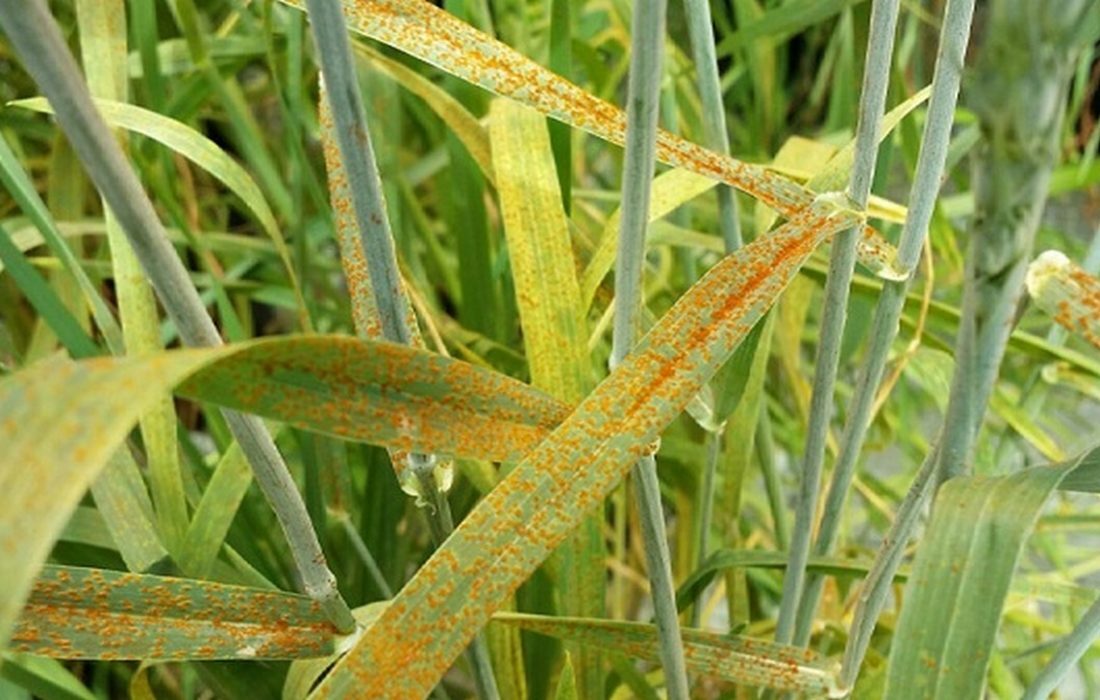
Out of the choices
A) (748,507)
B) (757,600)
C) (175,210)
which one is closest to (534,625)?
(175,210)

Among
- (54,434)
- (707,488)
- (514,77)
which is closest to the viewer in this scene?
(54,434)

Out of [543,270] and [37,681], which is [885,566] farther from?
[37,681]

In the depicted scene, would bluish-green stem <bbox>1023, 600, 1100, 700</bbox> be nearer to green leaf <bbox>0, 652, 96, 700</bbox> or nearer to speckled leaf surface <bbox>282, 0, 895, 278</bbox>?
Answer: speckled leaf surface <bbox>282, 0, 895, 278</bbox>

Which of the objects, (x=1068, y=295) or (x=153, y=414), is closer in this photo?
(x=1068, y=295)

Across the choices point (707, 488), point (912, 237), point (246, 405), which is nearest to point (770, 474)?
point (707, 488)

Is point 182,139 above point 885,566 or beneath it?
above

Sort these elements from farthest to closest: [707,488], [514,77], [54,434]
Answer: [707,488] < [514,77] < [54,434]
